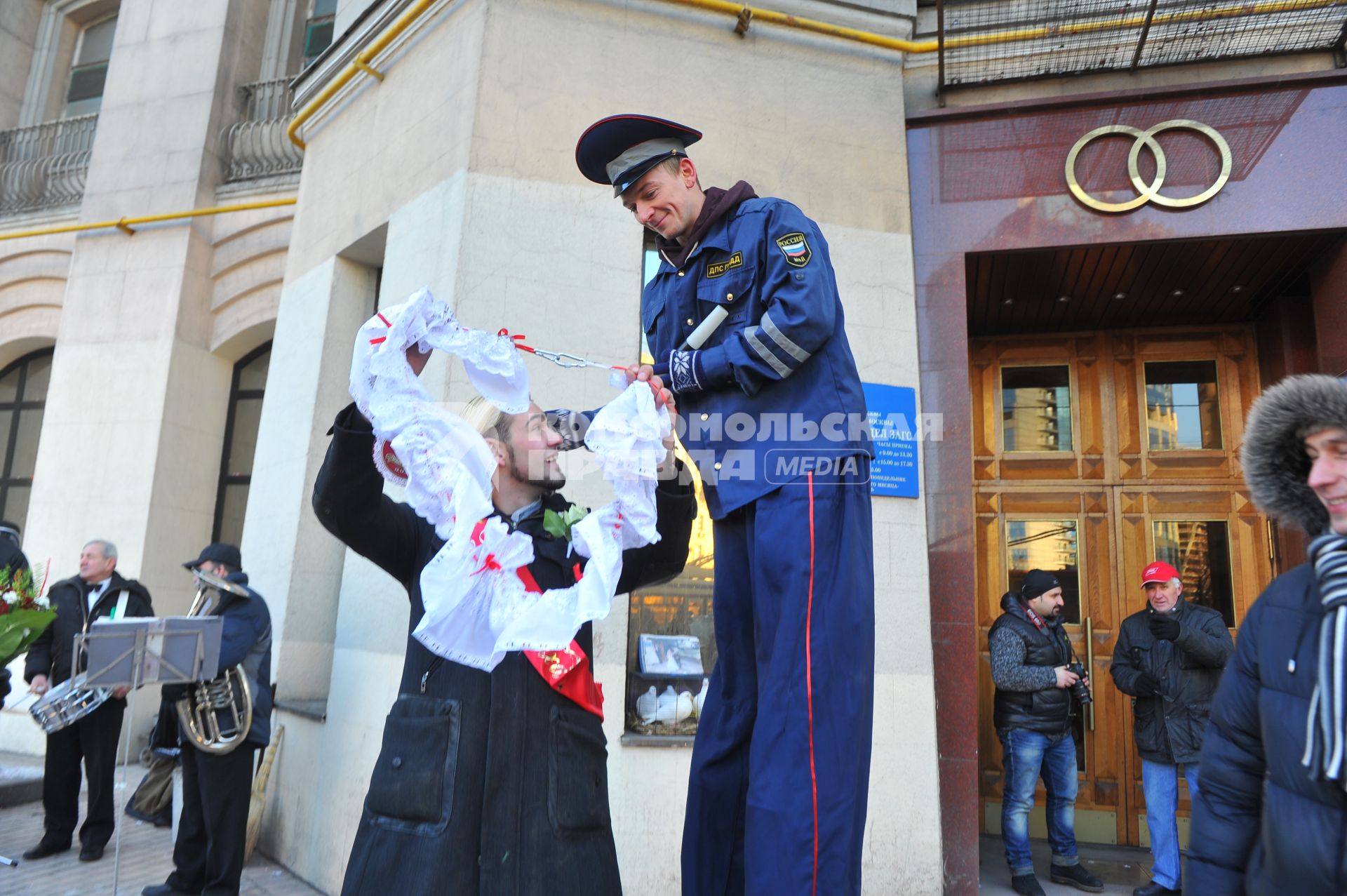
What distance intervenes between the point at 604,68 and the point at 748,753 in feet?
14.0

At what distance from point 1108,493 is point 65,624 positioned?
672 centimetres

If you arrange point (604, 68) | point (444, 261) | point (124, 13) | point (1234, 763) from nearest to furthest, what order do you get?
1. point (1234, 763)
2. point (444, 261)
3. point (604, 68)
4. point (124, 13)

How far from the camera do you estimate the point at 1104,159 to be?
5309 millimetres

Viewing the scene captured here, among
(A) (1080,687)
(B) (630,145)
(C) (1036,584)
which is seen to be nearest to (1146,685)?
(A) (1080,687)

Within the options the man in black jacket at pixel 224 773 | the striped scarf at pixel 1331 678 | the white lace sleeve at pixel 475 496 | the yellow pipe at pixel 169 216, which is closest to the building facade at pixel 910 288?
the man in black jacket at pixel 224 773

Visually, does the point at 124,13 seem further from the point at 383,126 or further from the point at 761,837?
the point at 761,837

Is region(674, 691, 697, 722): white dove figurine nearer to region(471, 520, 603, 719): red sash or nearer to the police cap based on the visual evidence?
region(471, 520, 603, 719): red sash

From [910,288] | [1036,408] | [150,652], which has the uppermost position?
[910,288]

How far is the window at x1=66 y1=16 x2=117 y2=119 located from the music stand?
8.59 meters

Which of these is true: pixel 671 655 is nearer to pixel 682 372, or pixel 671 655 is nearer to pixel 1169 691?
pixel 1169 691

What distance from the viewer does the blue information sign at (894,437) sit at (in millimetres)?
4973

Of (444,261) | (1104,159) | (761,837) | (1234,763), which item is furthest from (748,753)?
(1104,159)

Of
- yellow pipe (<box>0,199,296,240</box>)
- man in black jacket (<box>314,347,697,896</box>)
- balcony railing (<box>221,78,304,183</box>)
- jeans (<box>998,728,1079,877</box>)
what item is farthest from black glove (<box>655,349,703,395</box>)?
balcony railing (<box>221,78,304,183</box>)

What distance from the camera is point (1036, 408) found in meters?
6.36
